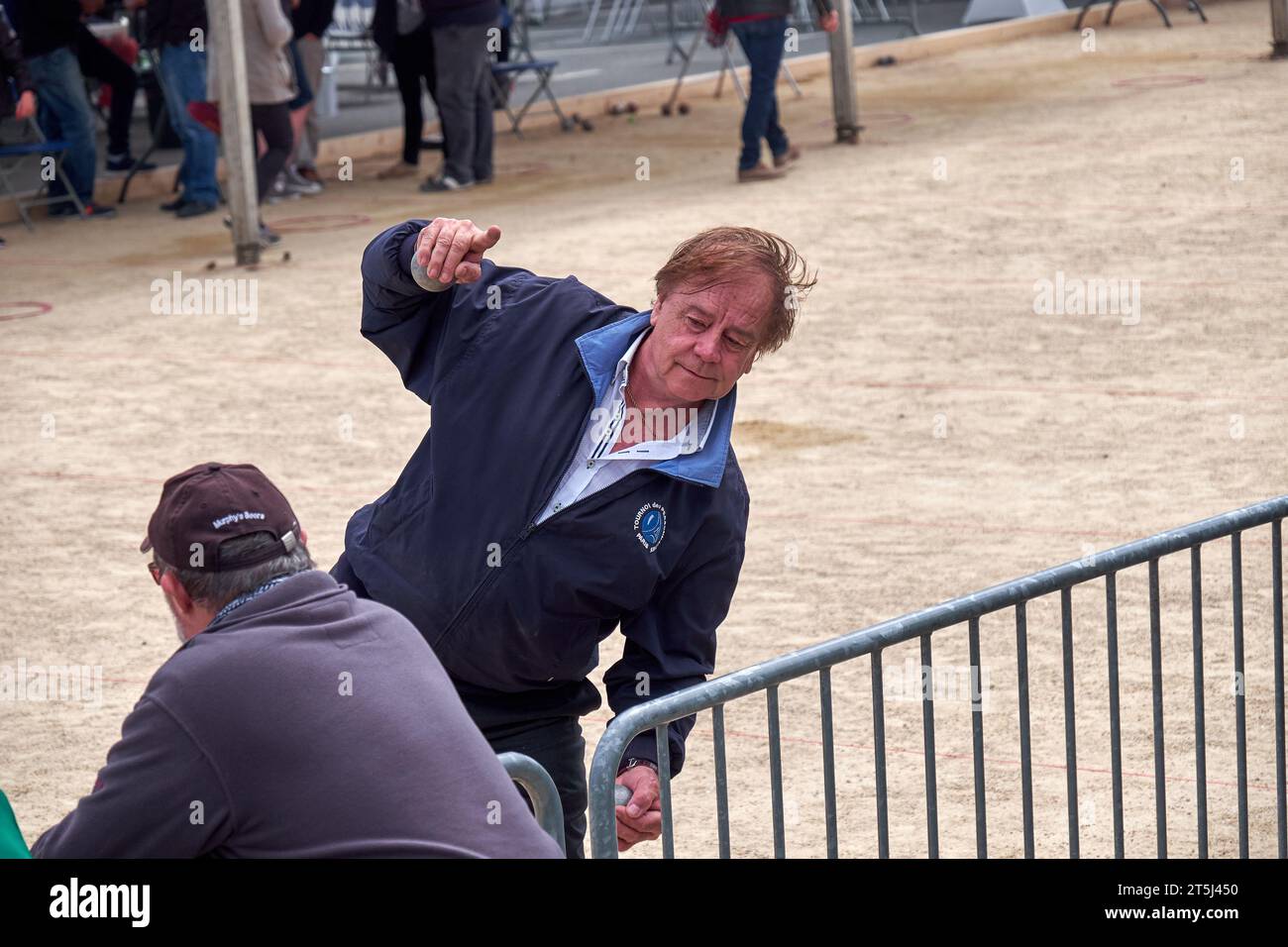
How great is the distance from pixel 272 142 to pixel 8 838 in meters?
11.0

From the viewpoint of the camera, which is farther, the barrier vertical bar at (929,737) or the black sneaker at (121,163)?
the black sneaker at (121,163)

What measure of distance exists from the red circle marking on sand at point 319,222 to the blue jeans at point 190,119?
0.91 m

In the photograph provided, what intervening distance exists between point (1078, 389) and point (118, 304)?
627cm

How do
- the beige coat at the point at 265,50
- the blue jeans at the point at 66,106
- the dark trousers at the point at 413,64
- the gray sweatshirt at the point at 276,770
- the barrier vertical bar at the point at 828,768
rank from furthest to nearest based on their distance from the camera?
the dark trousers at the point at 413,64, the blue jeans at the point at 66,106, the beige coat at the point at 265,50, the barrier vertical bar at the point at 828,768, the gray sweatshirt at the point at 276,770

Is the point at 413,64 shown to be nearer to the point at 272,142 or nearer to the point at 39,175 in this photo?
the point at 272,142

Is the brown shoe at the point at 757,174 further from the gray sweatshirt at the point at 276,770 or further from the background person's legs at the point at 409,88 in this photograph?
the gray sweatshirt at the point at 276,770

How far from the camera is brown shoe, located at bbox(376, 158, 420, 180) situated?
17.0 meters

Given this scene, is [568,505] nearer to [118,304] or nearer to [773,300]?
[773,300]

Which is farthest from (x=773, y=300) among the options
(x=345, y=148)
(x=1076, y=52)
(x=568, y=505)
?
(x=1076, y=52)

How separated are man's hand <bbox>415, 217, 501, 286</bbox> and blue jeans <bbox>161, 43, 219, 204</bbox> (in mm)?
10953

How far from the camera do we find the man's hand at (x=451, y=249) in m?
3.76

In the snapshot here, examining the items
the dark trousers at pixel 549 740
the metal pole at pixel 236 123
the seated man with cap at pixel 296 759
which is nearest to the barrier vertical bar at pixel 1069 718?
the dark trousers at pixel 549 740

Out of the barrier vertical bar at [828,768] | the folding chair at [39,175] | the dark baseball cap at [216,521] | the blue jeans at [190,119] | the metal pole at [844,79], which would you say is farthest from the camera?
the metal pole at [844,79]

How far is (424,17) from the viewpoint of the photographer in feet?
51.4
